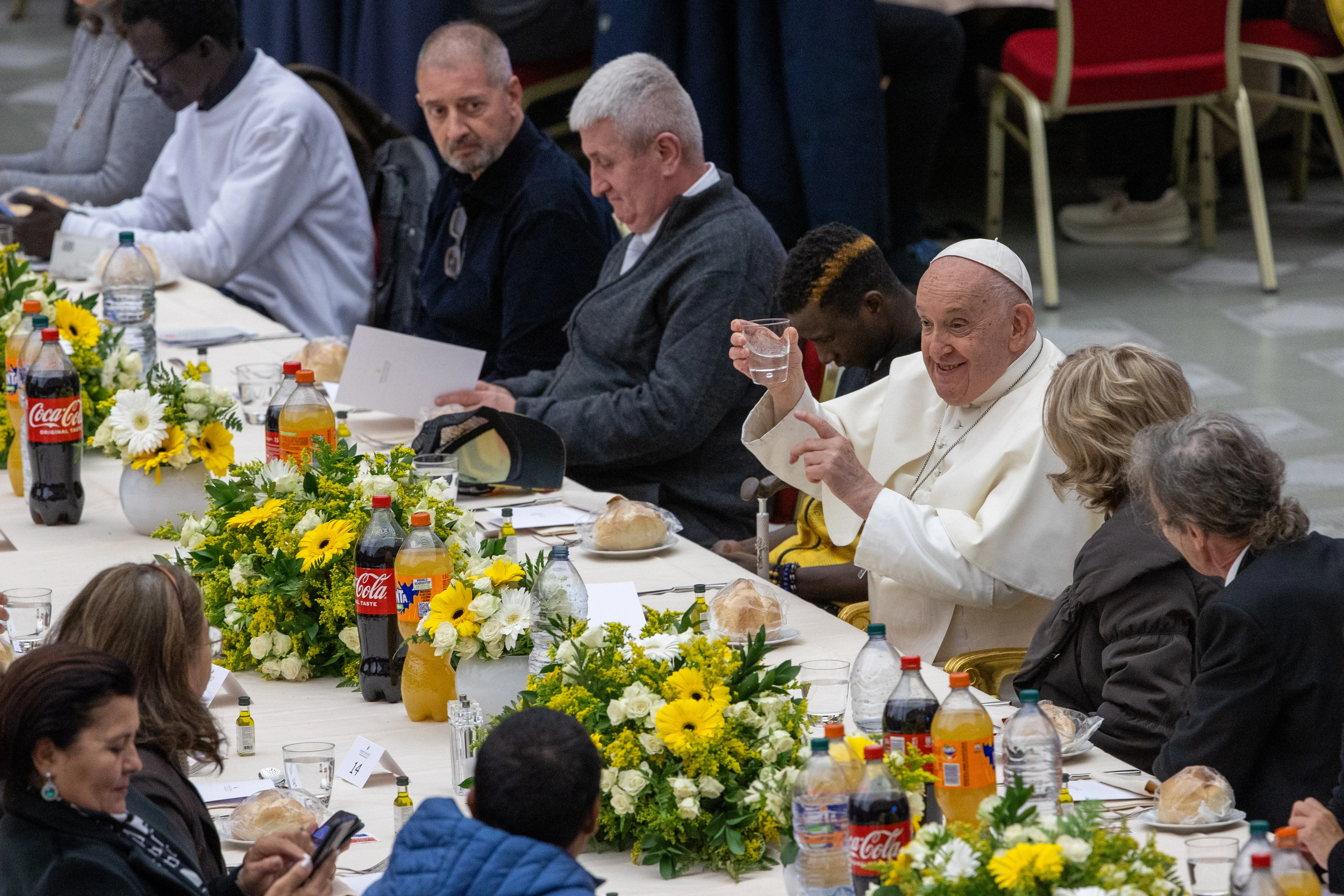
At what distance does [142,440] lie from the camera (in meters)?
3.28

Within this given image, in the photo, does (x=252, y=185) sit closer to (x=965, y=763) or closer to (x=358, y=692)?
(x=358, y=692)

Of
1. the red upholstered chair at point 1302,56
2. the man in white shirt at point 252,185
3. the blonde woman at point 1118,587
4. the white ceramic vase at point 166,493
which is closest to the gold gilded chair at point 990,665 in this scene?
the blonde woman at point 1118,587

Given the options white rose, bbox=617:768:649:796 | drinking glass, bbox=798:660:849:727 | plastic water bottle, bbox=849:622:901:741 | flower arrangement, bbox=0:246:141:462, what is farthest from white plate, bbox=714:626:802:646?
flower arrangement, bbox=0:246:141:462

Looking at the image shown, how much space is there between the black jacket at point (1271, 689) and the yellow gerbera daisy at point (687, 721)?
69 cm

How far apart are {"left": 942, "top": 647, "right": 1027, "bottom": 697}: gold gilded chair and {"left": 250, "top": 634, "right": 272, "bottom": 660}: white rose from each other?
1166 millimetres

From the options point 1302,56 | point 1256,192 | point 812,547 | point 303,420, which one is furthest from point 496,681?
point 1302,56

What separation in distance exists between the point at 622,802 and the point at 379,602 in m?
0.71

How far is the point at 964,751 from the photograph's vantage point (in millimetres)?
1947

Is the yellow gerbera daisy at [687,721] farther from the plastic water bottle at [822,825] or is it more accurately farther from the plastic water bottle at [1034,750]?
the plastic water bottle at [1034,750]

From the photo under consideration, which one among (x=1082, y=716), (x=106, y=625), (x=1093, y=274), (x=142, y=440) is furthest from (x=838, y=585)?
(x=1093, y=274)

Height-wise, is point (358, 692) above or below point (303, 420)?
below

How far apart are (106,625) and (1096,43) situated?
17.4 ft

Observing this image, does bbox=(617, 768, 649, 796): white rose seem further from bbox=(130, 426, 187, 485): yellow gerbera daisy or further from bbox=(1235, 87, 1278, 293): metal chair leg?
bbox=(1235, 87, 1278, 293): metal chair leg

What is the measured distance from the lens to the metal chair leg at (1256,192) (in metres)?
6.68
